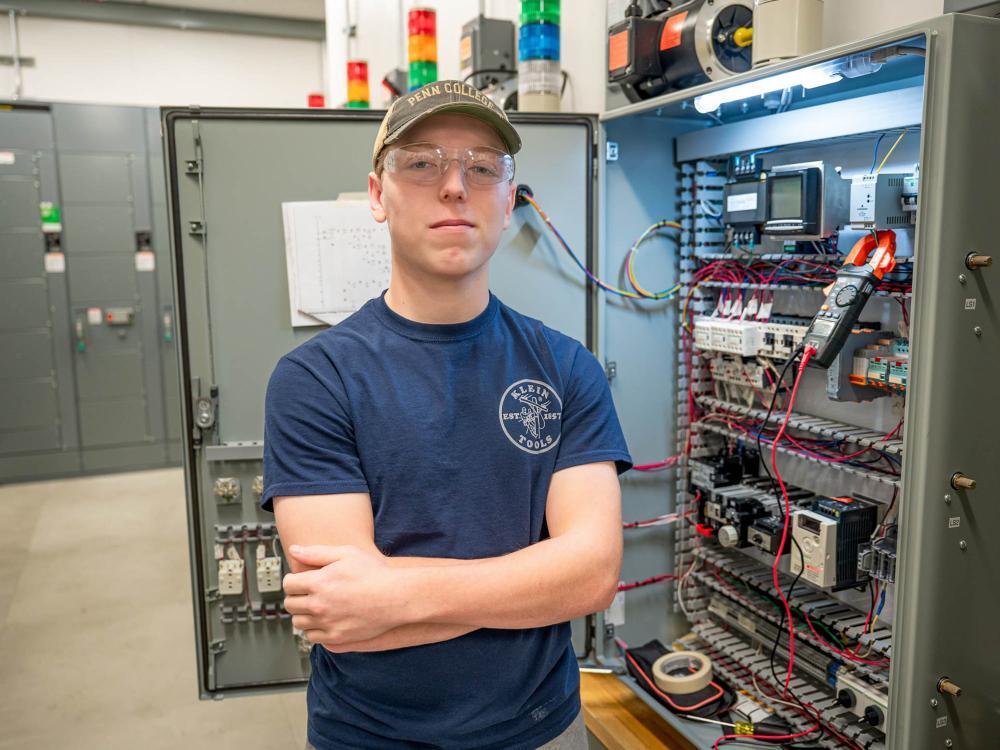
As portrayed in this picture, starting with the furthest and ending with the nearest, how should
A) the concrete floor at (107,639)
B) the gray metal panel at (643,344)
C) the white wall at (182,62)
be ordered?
the white wall at (182,62), the concrete floor at (107,639), the gray metal panel at (643,344)

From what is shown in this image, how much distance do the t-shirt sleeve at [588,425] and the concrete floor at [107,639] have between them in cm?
188

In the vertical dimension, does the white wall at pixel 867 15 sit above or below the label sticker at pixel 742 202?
above

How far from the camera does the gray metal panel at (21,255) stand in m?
5.45

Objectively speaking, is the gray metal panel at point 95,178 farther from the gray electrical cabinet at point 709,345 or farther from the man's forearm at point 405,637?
the man's forearm at point 405,637

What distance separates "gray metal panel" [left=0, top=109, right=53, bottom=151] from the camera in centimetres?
536

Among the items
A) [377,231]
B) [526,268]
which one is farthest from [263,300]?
[526,268]

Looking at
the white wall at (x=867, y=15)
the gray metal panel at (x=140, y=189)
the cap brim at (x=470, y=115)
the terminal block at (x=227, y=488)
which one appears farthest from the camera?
the gray metal panel at (x=140, y=189)

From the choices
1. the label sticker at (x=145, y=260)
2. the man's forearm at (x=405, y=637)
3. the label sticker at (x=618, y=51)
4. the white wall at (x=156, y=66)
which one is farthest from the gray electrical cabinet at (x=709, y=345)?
the white wall at (x=156, y=66)

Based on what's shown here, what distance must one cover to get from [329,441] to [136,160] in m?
5.27

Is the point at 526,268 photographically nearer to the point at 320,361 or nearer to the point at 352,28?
the point at 320,361

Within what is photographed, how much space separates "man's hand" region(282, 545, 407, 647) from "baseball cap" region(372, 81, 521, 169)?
24.8 inches

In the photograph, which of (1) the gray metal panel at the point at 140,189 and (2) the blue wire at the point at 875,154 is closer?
(2) the blue wire at the point at 875,154

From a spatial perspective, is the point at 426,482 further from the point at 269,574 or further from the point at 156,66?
the point at 156,66

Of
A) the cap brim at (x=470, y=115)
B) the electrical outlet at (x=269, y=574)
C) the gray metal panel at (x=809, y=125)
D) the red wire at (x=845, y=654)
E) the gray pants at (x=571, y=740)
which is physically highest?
the gray metal panel at (x=809, y=125)
